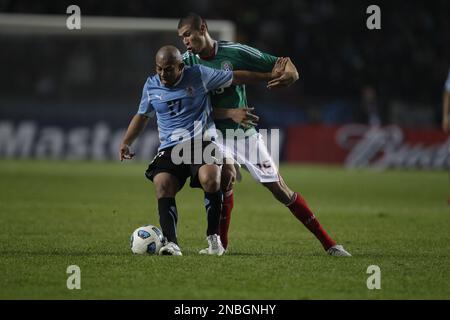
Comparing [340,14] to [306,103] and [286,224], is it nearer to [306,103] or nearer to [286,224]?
[306,103]

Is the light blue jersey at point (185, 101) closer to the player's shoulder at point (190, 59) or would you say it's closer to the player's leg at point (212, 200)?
the player's shoulder at point (190, 59)

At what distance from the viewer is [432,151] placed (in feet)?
71.4

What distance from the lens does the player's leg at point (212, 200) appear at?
7379 mm

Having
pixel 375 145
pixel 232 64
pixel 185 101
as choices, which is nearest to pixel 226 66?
pixel 232 64

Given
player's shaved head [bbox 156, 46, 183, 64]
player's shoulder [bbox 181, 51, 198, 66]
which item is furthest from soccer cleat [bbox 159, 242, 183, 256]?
player's shoulder [bbox 181, 51, 198, 66]

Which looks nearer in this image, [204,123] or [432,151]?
[204,123]

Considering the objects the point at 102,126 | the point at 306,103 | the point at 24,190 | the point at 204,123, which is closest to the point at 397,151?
the point at 306,103

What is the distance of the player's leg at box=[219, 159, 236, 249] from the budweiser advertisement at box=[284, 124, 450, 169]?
13.6 metres

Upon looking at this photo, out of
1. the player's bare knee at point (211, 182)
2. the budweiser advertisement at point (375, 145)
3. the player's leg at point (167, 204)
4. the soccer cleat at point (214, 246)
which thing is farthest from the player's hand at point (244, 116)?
the budweiser advertisement at point (375, 145)

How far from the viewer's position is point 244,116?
7398 millimetres

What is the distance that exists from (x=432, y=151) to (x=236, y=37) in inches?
237

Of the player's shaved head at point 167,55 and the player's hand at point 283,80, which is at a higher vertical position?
the player's shaved head at point 167,55

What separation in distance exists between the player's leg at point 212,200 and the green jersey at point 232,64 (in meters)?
0.50
